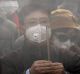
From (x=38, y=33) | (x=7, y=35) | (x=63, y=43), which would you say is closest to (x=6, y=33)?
(x=7, y=35)

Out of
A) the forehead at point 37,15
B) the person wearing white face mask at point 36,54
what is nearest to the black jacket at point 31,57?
the person wearing white face mask at point 36,54

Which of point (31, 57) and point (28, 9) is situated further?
point (28, 9)

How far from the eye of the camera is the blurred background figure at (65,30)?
169cm

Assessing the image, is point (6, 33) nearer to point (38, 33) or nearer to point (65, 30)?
point (38, 33)

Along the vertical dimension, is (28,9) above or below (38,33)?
above

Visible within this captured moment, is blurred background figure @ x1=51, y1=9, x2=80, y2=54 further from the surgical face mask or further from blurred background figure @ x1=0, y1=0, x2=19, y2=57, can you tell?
blurred background figure @ x1=0, y1=0, x2=19, y2=57

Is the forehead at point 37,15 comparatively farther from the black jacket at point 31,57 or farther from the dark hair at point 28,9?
the black jacket at point 31,57

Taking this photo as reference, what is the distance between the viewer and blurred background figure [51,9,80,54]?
1.69 metres

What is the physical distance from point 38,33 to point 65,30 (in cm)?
15

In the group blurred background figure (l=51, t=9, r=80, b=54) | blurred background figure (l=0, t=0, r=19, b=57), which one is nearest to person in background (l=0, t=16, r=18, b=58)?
blurred background figure (l=0, t=0, r=19, b=57)

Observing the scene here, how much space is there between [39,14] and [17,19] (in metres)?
0.16

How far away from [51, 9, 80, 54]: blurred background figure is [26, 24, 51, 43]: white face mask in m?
0.06

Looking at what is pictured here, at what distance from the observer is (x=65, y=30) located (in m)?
1.73

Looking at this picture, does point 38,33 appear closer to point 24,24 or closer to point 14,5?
point 24,24
